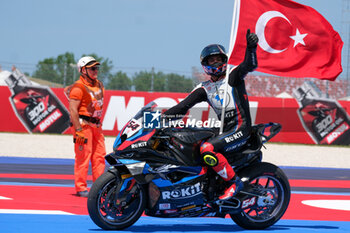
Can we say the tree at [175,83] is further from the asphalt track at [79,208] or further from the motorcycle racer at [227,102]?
the motorcycle racer at [227,102]

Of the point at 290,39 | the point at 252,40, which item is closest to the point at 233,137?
the point at 252,40

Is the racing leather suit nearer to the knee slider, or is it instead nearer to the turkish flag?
the knee slider

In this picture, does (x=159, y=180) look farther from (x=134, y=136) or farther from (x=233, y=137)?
(x=233, y=137)

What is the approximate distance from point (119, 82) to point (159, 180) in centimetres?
1673

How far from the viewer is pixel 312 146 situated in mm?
21234

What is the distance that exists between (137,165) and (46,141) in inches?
538

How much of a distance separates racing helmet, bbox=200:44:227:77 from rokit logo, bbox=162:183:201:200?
1202 mm

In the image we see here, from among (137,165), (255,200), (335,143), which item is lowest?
(335,143)

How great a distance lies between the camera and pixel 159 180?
229 inches

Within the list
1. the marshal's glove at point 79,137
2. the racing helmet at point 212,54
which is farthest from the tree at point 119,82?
the racing helmet at point 212,54

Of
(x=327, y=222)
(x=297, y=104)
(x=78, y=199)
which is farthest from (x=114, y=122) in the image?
(x=327, y=222)

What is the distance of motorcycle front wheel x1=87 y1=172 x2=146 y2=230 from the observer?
225 inches

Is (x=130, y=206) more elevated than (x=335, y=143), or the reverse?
(x=130, y=206)

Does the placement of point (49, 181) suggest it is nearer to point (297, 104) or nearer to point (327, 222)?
point (327, 222)
